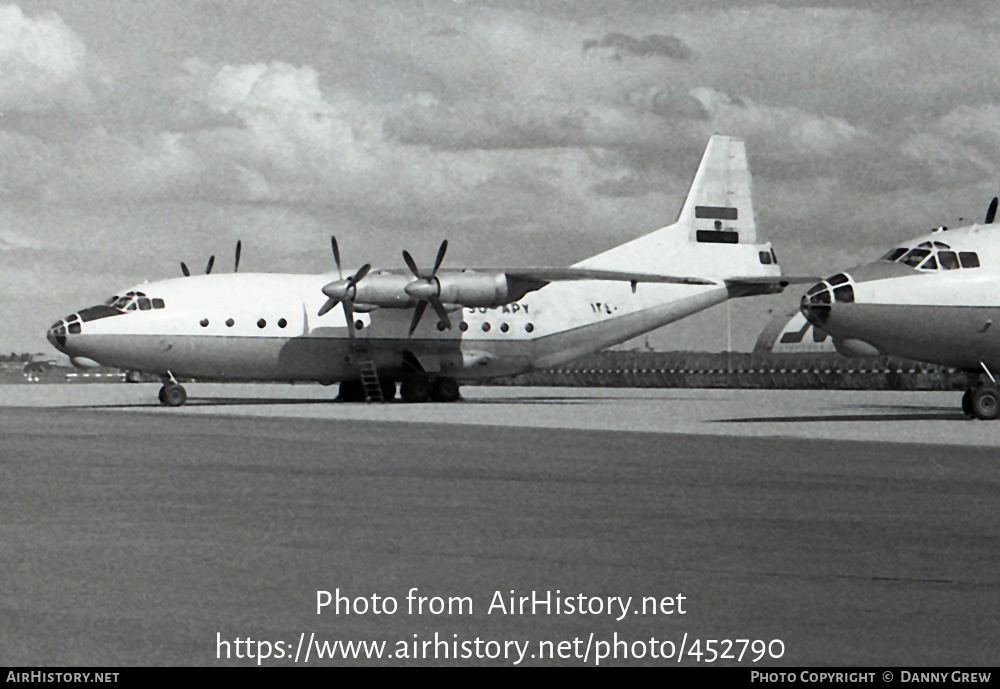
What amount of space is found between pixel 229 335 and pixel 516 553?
31101mm

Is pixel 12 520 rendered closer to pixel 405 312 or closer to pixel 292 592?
pixel 292 592

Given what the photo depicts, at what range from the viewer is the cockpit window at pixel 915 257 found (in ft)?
89.4

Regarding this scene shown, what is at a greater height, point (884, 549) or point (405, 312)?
point (405, 312)

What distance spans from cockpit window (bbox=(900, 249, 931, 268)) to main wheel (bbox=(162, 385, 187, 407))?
21658 mm

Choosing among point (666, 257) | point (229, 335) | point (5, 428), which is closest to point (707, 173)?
point (666, 257)

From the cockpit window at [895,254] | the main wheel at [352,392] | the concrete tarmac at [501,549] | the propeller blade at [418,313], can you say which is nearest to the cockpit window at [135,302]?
the main wheel at [352,392]

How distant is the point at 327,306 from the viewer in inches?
1597

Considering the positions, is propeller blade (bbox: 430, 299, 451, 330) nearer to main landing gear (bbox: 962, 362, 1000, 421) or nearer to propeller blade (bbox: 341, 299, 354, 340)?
propeller blade (bbox: 341, 299, 354, 340)

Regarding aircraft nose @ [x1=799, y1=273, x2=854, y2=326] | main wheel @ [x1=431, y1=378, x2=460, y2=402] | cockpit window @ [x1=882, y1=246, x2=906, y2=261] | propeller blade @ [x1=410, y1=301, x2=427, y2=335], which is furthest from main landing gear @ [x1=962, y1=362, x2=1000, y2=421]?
main wheel @ [x1=431, y1=378, x2=460, y2=402]

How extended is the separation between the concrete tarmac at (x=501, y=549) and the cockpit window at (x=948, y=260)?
801 centimetres

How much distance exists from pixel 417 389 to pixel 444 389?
38.5 inches

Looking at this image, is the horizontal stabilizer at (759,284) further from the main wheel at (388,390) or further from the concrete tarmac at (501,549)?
the concrete tarmac at (501,549)
